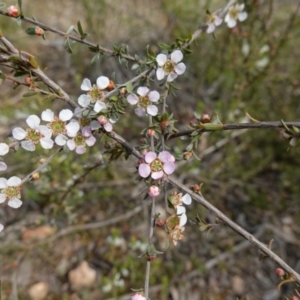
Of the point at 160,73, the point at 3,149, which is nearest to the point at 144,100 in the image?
the point at 160,73

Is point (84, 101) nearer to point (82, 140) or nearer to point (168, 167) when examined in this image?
point (82, 140)

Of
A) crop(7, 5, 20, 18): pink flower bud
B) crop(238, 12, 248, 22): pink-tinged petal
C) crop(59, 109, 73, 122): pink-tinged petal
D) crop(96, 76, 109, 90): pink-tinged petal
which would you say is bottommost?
crop(59, 109, 73, 122): pink-tinged petal

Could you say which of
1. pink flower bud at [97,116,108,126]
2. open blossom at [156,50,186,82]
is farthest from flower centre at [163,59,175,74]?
pink flower bud at [97,116,108,126]

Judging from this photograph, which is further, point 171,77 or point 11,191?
point 171,77

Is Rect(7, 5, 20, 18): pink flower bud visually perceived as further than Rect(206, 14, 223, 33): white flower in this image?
No

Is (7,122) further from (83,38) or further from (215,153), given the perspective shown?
(83,38)

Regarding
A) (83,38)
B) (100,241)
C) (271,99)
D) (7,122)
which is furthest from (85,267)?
(271,99)

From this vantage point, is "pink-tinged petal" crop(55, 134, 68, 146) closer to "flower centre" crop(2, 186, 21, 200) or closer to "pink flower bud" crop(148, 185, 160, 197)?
"flower centre" crop(2, 186, 21, 200)
